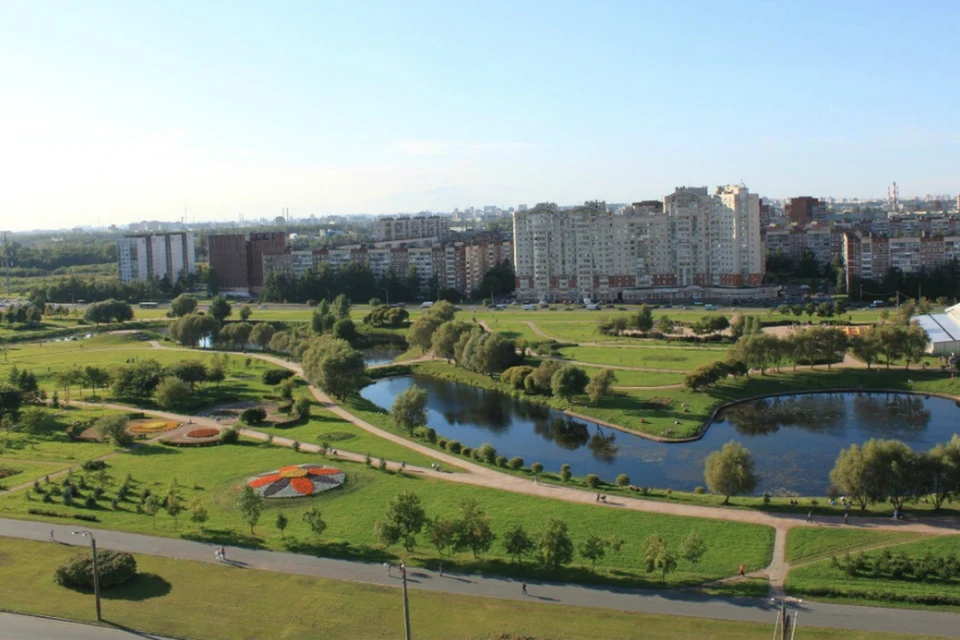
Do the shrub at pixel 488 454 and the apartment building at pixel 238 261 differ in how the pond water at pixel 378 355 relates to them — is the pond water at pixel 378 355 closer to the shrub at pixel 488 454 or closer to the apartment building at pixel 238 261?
the shrub at pixel 488 454

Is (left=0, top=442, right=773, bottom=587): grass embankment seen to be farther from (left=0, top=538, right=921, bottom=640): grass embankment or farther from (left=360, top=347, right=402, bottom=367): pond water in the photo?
(left=360, top=347, right=402, bottom=367): pond water

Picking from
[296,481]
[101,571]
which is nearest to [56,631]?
[101,571]

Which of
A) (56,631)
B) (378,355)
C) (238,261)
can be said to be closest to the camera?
(56,631)

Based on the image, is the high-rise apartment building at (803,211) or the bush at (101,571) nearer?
the bush at (101,571)

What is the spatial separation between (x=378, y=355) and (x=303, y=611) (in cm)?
3835

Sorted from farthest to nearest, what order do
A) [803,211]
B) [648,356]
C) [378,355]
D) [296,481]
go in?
[803,211] < [378,355] < [648,356] < [296,481]

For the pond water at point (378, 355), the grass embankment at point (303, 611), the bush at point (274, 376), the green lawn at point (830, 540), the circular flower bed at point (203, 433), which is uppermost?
the bush at point (274, 376)

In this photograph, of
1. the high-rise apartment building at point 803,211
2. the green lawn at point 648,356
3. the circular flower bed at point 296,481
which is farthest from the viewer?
the high-rise apartment building at point 803,211

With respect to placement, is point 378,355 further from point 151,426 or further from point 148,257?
point 148,257

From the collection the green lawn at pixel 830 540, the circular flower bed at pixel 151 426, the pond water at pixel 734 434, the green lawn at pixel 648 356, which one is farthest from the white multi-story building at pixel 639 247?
the green lawn at pixel 830 540

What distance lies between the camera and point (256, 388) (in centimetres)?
4225

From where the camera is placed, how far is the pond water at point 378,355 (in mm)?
52903

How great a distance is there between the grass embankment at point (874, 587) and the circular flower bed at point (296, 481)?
13.1 metres

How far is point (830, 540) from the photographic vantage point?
20.6 m
